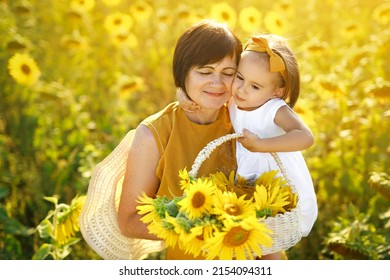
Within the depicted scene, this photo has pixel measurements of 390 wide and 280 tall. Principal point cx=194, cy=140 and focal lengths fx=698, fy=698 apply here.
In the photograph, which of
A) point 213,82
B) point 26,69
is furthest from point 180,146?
point 26,69

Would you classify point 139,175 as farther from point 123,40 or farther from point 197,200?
point 123,40

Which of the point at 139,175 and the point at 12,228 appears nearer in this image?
the point at 139,175

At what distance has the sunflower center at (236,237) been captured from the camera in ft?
5.06

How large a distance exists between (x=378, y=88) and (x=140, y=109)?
1.54m

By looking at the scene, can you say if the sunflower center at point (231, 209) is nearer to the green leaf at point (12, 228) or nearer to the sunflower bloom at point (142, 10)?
the green leaf at point (12, 228)

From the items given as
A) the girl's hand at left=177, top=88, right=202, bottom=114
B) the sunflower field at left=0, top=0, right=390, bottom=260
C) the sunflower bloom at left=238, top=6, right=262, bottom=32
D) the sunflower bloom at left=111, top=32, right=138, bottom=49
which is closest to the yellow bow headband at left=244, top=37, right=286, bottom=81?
the girl's hand at left=177, top=88, right=202, bottom=114

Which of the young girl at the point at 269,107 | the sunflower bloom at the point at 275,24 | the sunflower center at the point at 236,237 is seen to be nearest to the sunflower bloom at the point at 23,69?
the sunflower bloom at the point at 275,24

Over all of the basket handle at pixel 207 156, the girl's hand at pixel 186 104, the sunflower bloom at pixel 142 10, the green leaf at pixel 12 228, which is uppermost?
the sunflower bloom at pixel 142 10

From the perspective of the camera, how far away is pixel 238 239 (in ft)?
5.11

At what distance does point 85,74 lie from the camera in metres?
3.83

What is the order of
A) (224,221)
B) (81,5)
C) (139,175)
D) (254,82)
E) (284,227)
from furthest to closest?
(81,5) < (139,175) < (254,82) < (284,227) < (224,221)

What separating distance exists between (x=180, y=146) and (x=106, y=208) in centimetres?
29

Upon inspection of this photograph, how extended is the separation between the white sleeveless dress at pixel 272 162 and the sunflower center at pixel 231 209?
283mm

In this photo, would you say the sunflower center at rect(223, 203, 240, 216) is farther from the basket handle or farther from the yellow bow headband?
the yellow bow headband
